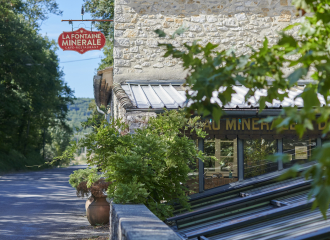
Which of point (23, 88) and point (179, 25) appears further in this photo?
point (23, 88)

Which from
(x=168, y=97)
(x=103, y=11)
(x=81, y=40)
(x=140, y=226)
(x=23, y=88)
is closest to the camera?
(x=140, y=226)

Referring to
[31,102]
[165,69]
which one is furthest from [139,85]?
[31,102]

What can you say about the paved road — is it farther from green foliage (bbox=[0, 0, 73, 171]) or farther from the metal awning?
green foliage (bbox=[0, 0, 73, 171])

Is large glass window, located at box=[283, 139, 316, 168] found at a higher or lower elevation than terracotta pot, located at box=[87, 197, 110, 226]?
higher

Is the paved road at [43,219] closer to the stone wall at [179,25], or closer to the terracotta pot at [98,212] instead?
the terracotta pot at [98,212]

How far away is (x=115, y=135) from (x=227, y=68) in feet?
11.3

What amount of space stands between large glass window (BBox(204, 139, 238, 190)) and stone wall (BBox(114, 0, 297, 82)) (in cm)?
245

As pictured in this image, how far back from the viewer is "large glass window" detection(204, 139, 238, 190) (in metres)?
7.41

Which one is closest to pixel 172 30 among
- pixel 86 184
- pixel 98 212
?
pixel 86 184

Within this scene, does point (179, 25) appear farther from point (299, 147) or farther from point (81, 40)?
point (299, 147)

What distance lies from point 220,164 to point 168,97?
1818mm

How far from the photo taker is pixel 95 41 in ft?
34.1

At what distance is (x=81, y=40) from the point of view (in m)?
10.5

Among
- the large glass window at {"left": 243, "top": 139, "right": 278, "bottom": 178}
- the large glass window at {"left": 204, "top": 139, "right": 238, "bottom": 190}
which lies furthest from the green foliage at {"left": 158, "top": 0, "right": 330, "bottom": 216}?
the large glass window at {"left": 243, "top": 139, "right": 278, "bottom": 178}
